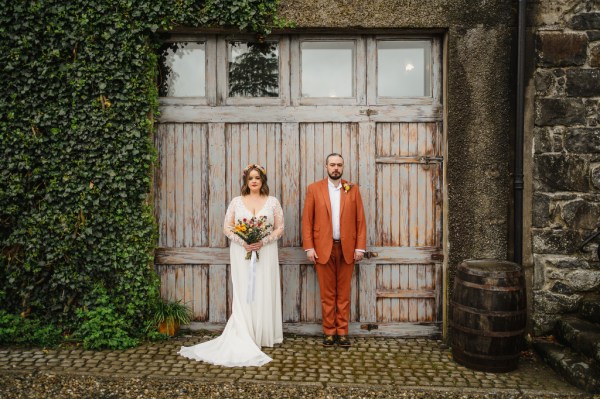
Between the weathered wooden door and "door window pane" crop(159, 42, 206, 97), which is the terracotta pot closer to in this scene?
the weathered wooden door

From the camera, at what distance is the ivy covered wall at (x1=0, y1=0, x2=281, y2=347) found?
559 centimetres

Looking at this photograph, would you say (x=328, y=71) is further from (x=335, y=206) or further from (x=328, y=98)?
(x=335, y=206)

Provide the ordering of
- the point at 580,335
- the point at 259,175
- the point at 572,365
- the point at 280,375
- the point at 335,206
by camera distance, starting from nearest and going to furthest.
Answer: the point at 572,365
the point at 280,375
the point at 580,335
the point at 259,175
the point at 335,206

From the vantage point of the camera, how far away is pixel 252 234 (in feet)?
17.9

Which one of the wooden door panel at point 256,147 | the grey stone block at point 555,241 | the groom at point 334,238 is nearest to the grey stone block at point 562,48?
the grey stone block at point 555,241

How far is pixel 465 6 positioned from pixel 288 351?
4119 millimetres

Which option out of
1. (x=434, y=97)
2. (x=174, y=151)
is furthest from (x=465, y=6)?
(x=174, y=151)

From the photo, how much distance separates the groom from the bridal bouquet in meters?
0.47

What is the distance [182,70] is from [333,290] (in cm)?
308

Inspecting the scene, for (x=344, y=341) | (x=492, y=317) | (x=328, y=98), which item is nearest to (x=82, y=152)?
(x=328, y=98)

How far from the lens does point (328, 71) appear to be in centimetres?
610

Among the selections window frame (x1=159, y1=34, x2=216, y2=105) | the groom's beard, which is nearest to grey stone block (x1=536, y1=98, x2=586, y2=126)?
the groom's beard

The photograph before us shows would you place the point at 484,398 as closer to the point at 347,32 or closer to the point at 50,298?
the point at 347,32

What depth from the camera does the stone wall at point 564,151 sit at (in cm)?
550
